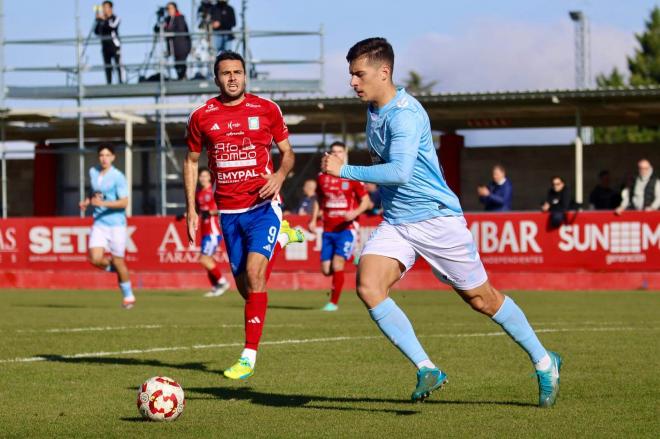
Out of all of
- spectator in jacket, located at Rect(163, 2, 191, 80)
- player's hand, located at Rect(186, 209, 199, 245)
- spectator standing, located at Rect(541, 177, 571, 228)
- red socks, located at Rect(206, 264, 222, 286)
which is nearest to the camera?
player's hand, located at Rect(186, 209, 199, 245)

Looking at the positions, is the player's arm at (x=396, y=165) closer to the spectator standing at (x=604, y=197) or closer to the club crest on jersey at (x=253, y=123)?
the club crest on jersey at (x=253, y=123)

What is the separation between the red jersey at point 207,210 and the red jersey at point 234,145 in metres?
11.7

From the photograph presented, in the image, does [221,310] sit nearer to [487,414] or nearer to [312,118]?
[487,414]

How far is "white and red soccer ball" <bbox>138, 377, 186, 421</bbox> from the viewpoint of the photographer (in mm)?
7199

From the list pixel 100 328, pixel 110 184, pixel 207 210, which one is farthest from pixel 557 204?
pixel 100 328

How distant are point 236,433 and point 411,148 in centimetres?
195

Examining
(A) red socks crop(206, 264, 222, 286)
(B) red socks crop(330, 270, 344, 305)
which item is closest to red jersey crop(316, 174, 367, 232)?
(B) red socks crop(330, 270, 344, 305)

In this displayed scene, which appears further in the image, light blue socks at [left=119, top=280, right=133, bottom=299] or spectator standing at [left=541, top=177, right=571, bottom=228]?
spectator standing at [left=541, top=177, right=571, bottom=228]

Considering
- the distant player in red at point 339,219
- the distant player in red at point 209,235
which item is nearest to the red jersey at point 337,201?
the distant player in red at point 339,219

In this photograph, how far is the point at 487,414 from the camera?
7367mm

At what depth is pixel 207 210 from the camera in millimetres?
22062

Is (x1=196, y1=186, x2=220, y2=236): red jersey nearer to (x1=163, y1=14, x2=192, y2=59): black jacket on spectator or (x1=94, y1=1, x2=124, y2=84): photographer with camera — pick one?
(x1=163, y1=14, x2=192, y2=59): black jacket on spectator

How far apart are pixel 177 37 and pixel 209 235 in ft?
37.3

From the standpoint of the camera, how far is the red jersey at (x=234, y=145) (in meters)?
9.99
